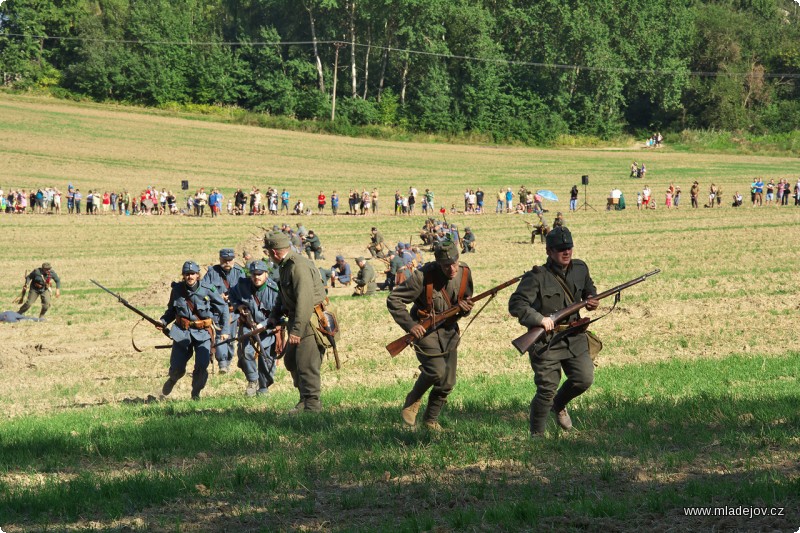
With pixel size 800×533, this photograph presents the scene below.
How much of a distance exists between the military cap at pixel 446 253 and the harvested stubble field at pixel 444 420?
1.62 m

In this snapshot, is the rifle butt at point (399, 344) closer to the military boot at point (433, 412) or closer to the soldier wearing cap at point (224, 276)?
the military boot at point (433, 412)

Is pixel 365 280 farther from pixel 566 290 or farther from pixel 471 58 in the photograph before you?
pixel 471 58

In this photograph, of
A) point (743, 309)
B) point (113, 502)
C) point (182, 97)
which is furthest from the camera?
point (182, 97)

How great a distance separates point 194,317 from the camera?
1355cm

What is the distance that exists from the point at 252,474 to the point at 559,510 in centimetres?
265

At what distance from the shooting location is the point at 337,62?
305ft

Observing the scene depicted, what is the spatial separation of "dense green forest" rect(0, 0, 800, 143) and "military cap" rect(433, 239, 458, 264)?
79052 mm

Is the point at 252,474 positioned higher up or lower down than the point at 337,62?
lower down

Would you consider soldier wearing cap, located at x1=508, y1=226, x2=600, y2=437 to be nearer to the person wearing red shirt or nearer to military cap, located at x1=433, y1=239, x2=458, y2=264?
military cap, located at x1=433, y1=239, x2=458, y2=264

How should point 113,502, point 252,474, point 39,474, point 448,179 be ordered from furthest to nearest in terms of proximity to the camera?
point 448,179, point 39,474, point 252,474, point 113,502

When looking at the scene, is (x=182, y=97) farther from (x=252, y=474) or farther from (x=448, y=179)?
(x=252, y=474)

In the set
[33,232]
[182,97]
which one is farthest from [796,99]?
[33,232]

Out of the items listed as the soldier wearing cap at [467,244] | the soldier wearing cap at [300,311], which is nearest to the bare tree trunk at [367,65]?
the soldier wearing cap at [467,244]

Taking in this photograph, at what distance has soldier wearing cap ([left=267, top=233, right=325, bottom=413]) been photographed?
11.1 m
